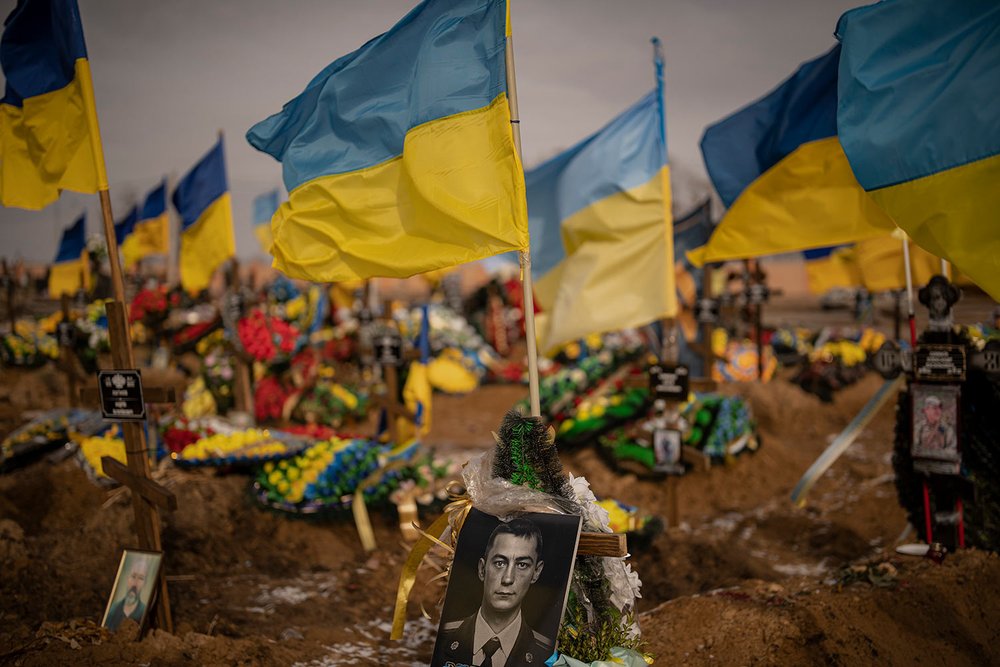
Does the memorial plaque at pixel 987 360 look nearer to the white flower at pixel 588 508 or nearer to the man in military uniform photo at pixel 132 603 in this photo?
the white flower at pixel 588 508

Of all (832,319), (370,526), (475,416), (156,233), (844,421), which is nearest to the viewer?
(370,526)

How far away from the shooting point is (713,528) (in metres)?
7.25

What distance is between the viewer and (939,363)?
4754mm

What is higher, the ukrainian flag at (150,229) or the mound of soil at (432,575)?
the ukrainian flag at (150,229)

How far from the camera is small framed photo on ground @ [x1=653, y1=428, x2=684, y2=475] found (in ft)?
21.6

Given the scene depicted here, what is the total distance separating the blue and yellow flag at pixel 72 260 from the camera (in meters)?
16.5

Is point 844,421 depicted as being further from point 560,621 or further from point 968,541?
point 560,621

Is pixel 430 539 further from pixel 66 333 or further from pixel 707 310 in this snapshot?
pixel 66 333

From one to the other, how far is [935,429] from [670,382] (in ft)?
6.86

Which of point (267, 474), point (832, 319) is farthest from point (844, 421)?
point (832, 319)

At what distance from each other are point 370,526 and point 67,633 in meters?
3.02

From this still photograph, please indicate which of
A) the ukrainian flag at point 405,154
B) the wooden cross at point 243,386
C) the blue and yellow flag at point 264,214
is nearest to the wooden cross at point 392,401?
the wooden cross at point 243,386

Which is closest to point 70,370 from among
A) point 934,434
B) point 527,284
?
point 527,284

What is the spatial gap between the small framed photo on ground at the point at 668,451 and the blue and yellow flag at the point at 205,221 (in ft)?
19.0
